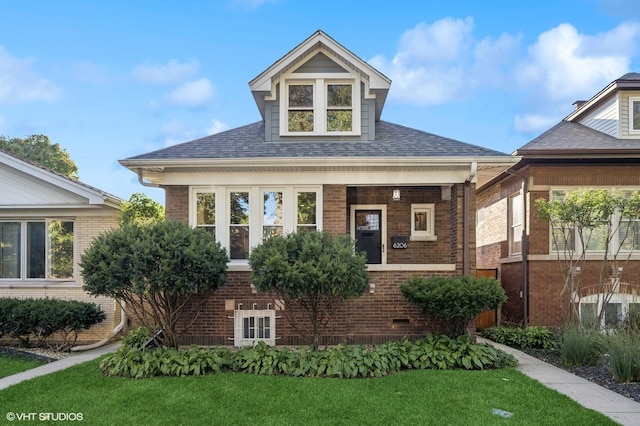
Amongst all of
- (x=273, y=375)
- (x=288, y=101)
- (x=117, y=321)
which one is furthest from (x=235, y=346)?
(x=288, y=101)

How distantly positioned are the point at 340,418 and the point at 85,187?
816 cm

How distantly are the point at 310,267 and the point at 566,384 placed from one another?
4.08 m

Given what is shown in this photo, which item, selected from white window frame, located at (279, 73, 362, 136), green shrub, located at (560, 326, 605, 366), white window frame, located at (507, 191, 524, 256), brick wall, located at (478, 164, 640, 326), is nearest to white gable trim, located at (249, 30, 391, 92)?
white window frame, located at (279, 73, 362, 136)

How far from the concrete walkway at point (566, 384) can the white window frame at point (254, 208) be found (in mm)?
3273

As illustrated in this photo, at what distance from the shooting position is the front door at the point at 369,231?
11.8 metres

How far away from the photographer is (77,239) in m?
11.3

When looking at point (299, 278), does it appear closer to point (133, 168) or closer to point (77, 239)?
point (133, 168)

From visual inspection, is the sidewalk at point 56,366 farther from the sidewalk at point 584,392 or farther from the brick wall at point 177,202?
the sidewalk at point 584,392

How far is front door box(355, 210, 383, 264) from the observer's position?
11805mm

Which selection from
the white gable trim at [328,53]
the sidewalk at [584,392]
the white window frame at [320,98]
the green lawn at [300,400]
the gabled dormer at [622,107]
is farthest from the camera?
the gabled dormer at [622,107]

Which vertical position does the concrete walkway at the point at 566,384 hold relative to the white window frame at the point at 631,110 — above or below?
below

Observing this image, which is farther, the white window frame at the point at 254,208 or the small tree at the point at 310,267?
the white window frame at the point at 254,208

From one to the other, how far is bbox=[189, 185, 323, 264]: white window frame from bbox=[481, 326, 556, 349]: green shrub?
182 inches

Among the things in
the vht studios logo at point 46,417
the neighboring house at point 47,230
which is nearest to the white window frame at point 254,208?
the neighboring house at point 47,230
